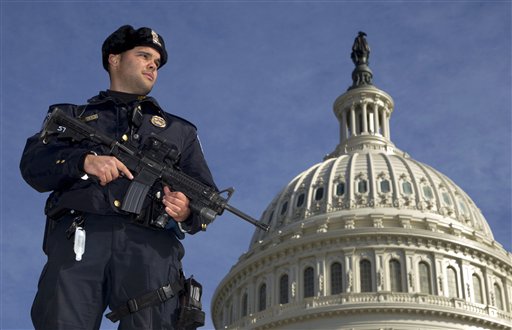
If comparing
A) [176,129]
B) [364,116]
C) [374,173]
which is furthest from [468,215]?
[176,129]

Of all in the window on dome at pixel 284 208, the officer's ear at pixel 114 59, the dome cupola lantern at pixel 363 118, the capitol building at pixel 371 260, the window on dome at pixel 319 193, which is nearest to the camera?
the officer's ear at pixel 114 59

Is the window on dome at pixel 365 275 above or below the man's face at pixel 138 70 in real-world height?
above

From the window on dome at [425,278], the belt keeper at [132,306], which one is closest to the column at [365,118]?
the window on dome at [425,278]

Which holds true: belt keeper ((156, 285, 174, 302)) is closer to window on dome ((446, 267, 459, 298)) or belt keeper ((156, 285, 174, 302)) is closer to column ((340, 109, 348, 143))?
window on dome ((446, 267, 459, 298))

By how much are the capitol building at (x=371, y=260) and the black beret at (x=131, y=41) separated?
55.3m

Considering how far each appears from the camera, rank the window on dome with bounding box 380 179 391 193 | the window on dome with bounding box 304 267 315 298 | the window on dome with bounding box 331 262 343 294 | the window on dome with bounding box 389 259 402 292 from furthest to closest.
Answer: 1. the window on dome with bounding box 380 179 391 193
2. the window on dome with bounding box 304 267 315 298
3. the window on dome with bounding box 331 262 343 294
4. the window on dome with bounding box 389 259 402 292

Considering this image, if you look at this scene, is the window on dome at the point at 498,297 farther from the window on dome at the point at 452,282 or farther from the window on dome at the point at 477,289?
the window on dome at the point at 452,282

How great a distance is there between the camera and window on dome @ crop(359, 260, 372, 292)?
64750 millimetres

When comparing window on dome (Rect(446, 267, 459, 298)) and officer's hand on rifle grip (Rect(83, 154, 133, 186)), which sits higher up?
window on dome (Rect(446, 267, 459, 298))

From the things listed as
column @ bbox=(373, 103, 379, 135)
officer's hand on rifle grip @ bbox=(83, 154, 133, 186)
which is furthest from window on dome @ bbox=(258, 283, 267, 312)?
officer's hand on rifle grip @ bbox=(83, 154, 133, 186)

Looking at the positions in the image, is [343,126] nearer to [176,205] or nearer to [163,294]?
[176,205]

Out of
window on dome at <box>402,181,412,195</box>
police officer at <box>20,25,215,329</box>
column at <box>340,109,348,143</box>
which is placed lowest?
police officer at <box>20,25,215,329</box>

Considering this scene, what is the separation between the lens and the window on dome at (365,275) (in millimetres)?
64750

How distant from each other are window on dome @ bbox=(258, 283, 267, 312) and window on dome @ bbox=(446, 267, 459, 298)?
44.9 ft
